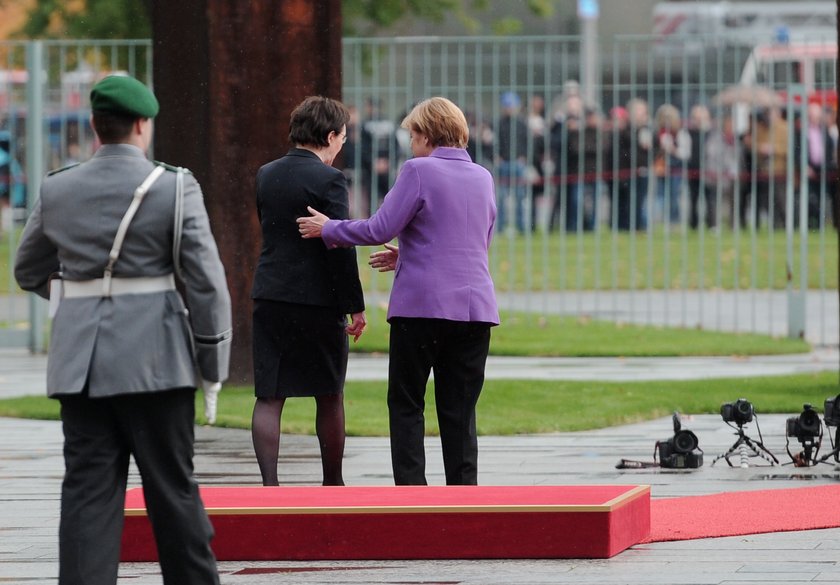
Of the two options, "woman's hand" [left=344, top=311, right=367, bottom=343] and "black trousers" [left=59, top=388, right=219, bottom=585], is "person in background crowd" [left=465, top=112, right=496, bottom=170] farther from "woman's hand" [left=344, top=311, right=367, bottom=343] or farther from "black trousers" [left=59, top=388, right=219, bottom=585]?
"black trousers" [left=59, top=388, right=219, bottom=585]

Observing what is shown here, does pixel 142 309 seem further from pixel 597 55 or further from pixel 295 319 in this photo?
pixel 597 55

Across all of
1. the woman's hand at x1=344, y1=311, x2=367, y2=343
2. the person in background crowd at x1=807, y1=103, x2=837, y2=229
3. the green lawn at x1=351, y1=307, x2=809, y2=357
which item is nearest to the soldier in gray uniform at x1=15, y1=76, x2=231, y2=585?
the woman's hand at x1=344, y1=311, x2=367, y2=343

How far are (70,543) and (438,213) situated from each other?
2.62 metres

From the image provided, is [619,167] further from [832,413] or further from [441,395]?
[441,395]

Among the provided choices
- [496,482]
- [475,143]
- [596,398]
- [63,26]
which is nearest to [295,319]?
[496,482]

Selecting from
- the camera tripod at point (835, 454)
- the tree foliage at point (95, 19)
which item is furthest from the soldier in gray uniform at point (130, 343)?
the tree foliage at point (95, 19)

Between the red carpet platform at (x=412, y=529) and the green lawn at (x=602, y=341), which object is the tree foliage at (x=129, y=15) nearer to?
the green lawn at (x=602, y=341)

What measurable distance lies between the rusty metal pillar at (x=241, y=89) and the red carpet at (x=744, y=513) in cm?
490

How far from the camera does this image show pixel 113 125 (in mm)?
5430

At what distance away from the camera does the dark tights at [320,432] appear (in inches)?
305

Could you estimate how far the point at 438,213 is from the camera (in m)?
7.49

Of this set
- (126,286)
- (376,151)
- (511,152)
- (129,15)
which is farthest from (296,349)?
(129,15)

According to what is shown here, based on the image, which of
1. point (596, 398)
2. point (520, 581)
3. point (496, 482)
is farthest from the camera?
point (596, 398)

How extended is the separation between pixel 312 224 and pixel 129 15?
71.2 feet
